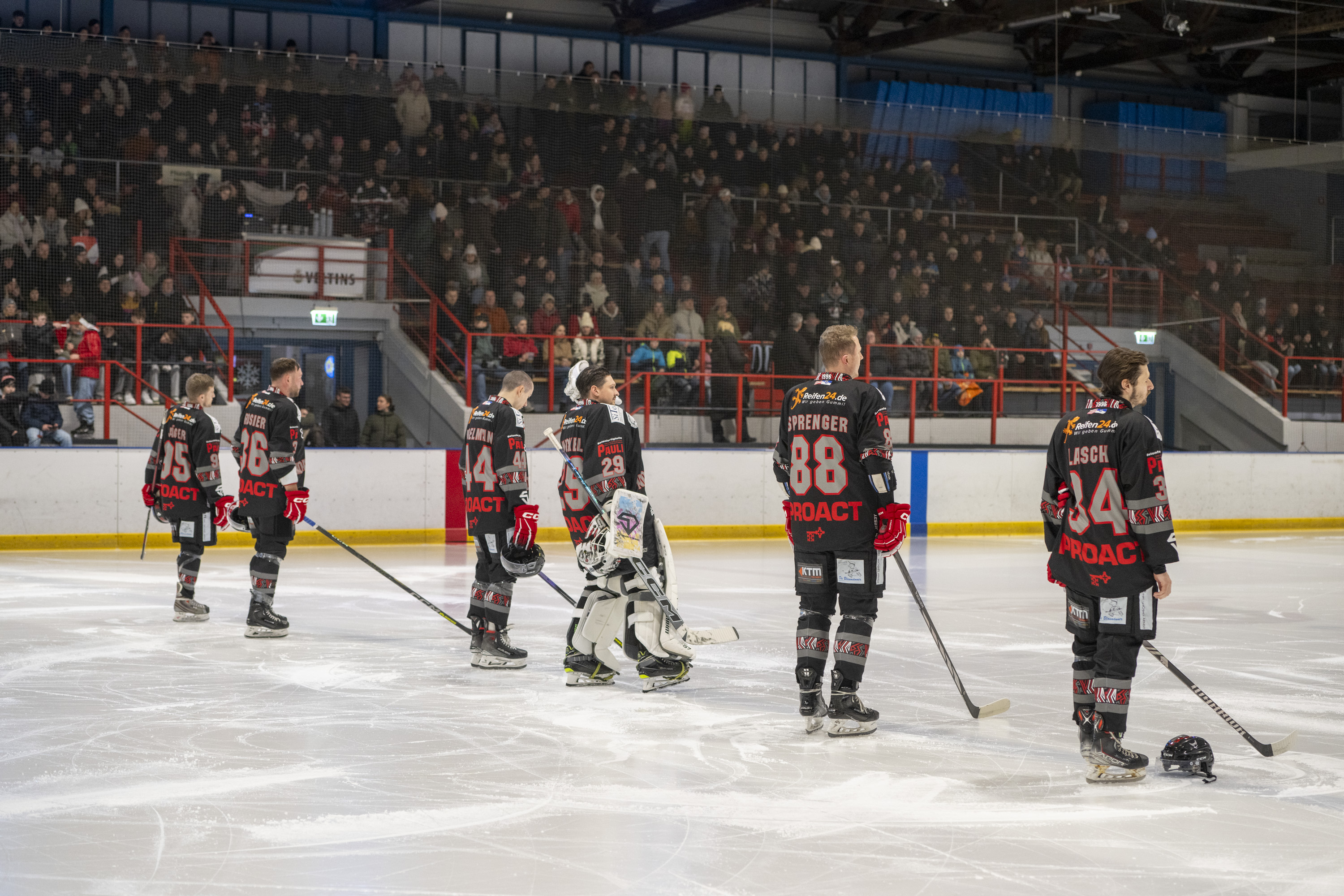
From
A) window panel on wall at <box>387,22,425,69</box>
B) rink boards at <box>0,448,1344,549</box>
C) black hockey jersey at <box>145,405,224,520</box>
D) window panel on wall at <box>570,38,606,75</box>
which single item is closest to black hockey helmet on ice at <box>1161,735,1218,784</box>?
black hockey jersey at <box>145,405,224,520</box>

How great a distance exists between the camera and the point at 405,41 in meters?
19.4

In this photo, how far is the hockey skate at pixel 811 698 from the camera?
5305 millimetres

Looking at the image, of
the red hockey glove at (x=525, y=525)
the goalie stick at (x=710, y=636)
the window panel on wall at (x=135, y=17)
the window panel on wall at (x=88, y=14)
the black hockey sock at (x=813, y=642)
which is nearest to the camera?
the black hockey sock at (x=813, y=642)

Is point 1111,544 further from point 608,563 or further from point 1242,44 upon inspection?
point 1242,44

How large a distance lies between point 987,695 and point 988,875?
8.53ft

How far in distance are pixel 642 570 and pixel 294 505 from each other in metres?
2.45

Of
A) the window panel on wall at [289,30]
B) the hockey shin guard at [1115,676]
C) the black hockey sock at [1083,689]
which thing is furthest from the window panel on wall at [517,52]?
the hockey shin guard at [1115,676]

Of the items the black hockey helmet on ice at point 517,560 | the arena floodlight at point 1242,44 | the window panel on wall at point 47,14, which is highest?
the arena floodlight at point 1242,44

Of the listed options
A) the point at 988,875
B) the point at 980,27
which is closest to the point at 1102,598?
the point at 988,875

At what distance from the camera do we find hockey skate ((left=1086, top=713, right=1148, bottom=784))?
14.8 feet

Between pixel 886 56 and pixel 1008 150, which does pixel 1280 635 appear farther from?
pixel 886 56

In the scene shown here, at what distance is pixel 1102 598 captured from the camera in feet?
14.8

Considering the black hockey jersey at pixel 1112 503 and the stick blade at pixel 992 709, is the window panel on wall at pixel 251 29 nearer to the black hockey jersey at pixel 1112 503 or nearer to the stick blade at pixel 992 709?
the stick blade at pixel 992 709

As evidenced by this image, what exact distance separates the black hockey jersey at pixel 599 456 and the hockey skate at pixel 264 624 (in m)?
2.25
